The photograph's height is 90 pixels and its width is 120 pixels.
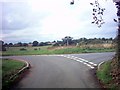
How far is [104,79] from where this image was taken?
605 inches

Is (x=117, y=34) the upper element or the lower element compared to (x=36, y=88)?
upper

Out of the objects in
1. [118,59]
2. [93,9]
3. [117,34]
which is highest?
[93,9]

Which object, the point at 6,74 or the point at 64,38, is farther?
the point at 64,38

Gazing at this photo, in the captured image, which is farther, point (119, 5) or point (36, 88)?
point (119, 5)

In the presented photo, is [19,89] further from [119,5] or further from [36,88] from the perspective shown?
[119,5]

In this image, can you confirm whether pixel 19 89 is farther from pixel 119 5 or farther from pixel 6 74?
pixel 119 5

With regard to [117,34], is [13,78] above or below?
below

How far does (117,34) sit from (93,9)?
2.18 metres

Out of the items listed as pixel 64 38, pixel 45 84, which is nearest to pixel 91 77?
pixel 45 84

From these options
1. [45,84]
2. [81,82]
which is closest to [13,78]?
[45,84]

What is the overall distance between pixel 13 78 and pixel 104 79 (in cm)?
495

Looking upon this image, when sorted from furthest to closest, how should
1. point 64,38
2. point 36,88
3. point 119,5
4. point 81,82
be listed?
1. point 64,38
2. point 119,5
3. point 81,82
4. point 36,88

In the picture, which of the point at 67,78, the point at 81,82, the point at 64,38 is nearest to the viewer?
the point at 81,82

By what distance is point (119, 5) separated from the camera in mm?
17250
